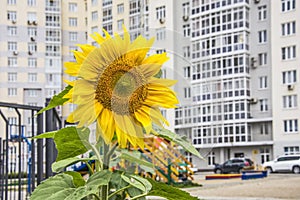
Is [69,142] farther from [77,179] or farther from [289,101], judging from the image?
[289,101]

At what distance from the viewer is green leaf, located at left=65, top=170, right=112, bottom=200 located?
23 centimetres

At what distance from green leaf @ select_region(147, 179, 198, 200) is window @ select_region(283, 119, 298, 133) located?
43.4 ft

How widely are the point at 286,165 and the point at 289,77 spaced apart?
2.58 meters

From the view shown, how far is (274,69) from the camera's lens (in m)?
13.4

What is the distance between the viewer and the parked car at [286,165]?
36.4ft

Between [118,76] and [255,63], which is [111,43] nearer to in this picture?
[118,76]

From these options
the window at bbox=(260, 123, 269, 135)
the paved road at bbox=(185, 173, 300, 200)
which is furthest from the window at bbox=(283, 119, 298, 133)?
the paved road at bbox=(185, 173, 300, 200)

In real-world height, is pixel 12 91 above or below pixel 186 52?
above

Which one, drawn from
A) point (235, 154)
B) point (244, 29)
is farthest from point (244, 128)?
point (244, 29)

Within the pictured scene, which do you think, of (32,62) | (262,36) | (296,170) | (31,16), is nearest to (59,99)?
(296,170)

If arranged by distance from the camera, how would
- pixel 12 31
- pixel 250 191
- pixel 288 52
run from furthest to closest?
pixel 12 31 → pixel 288 52 → pixel 250 191

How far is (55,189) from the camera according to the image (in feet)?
0.82

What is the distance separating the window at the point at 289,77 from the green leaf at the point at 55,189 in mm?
13282

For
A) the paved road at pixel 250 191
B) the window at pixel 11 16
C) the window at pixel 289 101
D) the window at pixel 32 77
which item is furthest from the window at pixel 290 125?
the paved road at pixel 250 191
